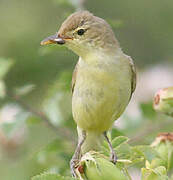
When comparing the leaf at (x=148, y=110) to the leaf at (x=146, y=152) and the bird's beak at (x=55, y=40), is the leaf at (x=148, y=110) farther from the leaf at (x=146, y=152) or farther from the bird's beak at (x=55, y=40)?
the leaf at (x=146, y=152)

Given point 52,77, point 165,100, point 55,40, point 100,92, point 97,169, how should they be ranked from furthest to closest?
point 52,77, point 100,92, point 55,40, point 165,100, point 97,169

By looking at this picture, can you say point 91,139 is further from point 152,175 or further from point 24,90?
point 152,175

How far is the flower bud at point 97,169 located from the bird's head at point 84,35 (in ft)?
4.28

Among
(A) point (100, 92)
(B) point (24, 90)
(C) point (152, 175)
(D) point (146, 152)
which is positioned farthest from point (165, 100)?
(B) point (24, 90)

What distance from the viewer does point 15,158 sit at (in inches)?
206

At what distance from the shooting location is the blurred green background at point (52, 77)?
165 inches

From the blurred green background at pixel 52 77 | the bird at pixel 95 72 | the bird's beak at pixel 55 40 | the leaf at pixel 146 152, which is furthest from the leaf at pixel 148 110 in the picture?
the leaf at pixel 146 152

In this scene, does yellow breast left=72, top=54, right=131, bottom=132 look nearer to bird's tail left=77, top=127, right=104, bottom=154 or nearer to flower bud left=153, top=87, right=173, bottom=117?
bird's tail left=77, top=127, right=104, bottom=154

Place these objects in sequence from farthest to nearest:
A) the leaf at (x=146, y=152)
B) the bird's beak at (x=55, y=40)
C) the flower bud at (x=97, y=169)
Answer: the bird's beak at (x=55, y=40)
the leaf at (x=146, y=152)
the flower bud at (x=97, y=169)

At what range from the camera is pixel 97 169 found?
7.79 ft

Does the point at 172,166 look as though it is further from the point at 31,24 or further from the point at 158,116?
the point at 31,24

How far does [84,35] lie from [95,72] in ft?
0.85

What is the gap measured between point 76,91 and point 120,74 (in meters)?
0.33

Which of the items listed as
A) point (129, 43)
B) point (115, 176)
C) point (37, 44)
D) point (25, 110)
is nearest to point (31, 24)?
point (37, 44)
